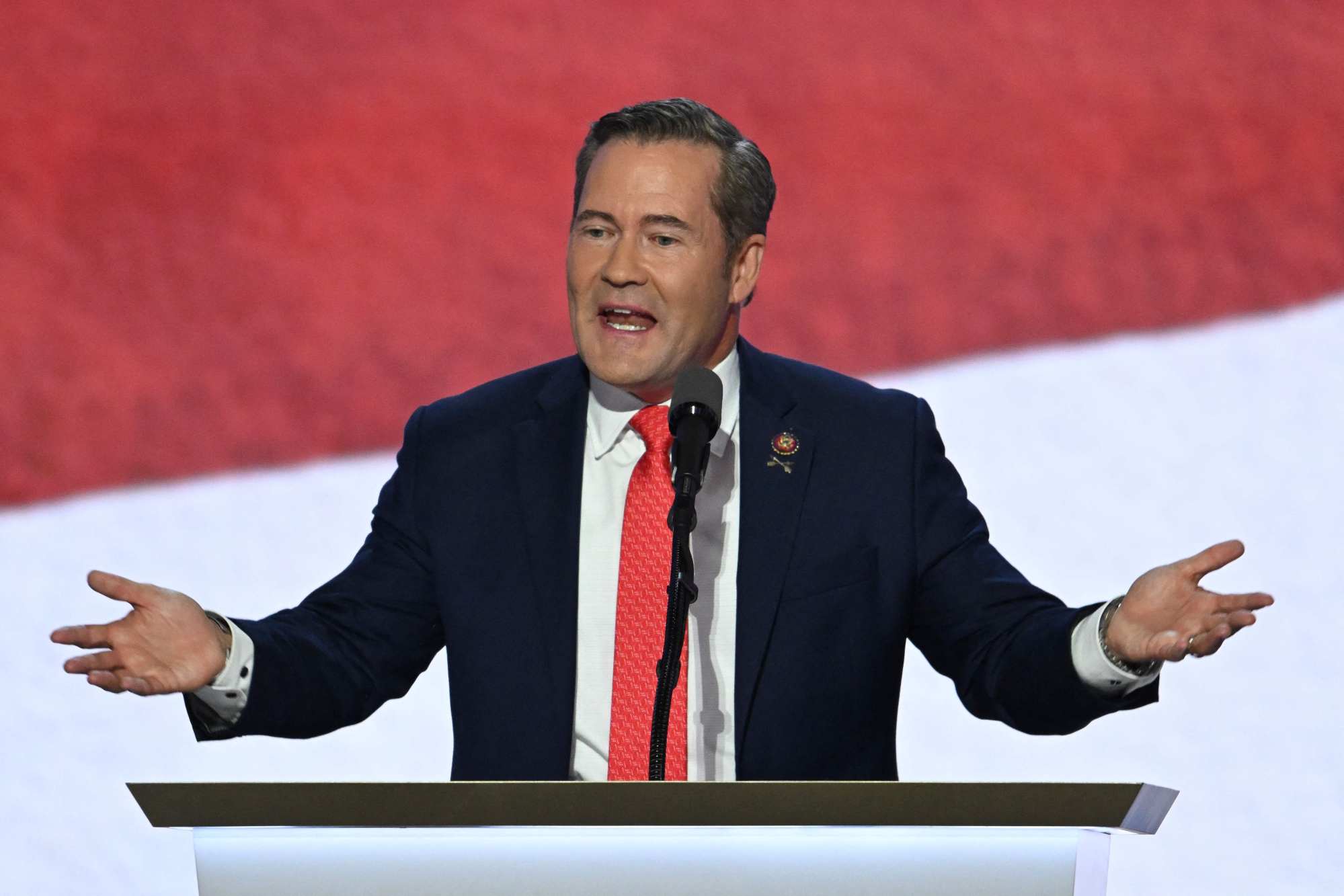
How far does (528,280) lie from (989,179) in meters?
0.87

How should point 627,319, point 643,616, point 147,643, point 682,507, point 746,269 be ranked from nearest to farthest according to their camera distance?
point 682,507 → point 147,643 → point 643,616 → point 627,319 → point 746,269

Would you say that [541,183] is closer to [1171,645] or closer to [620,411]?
[620,411]

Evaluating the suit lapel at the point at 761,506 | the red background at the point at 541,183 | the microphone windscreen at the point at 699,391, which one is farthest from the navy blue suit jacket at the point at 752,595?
the red background at the point at 541,183

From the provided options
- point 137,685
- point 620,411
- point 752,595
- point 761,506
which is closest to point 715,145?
point 620,411

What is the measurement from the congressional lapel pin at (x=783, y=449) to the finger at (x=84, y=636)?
872 mm

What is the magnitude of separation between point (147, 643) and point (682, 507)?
0.58m

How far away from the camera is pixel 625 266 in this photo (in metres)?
2.02

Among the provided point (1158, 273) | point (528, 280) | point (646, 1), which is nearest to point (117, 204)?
point (528, 280)

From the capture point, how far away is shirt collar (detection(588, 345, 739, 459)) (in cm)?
211

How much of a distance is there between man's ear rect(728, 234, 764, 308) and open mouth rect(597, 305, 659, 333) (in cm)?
15

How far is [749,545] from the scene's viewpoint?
198 centimetres

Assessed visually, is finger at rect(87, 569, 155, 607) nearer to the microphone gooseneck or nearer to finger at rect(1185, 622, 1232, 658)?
the microphone gooseneck

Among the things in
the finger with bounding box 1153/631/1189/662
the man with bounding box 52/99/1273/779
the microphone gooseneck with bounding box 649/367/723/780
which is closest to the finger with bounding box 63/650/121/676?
the man with bounding box 52/99/1273/779

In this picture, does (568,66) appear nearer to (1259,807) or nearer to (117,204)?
(117,204)
